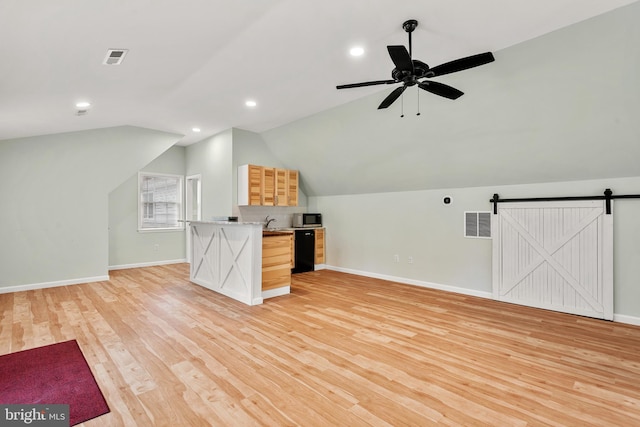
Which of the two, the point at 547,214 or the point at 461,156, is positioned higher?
the point at 461,156

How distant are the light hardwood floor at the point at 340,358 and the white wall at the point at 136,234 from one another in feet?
7.84

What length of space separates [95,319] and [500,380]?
14.7 ft

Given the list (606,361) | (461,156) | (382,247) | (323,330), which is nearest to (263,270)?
(323,330)

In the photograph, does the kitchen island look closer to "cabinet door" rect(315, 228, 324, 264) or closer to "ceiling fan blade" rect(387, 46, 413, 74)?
"cabinet door" rect(315, 228, 324, 264)

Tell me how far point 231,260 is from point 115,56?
3.01 metres

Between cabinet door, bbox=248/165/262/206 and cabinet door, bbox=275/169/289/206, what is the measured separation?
0.42m

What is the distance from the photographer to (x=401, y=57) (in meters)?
2.48

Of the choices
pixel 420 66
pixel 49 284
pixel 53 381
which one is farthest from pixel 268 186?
pixel 53 381

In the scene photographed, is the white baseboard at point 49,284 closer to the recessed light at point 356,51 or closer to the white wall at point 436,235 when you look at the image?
the white wall at point 436,235

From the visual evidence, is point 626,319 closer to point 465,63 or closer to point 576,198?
point 576,198

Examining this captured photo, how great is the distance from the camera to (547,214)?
14.4 feet

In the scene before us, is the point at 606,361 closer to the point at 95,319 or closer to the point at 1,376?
the point at 1,376

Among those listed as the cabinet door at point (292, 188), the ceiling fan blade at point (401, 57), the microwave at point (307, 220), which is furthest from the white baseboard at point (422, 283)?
the ceiling fan blade at point (401, 57)

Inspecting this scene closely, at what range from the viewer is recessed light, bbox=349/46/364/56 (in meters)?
3.23
